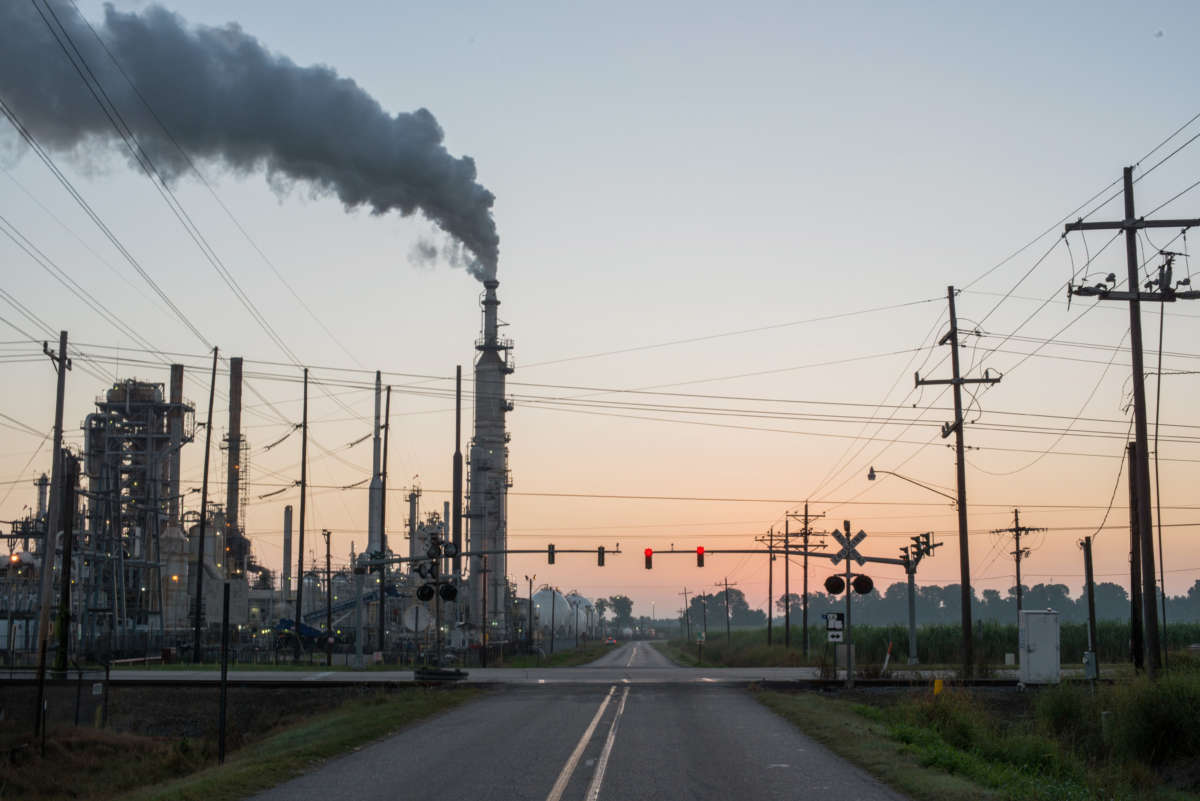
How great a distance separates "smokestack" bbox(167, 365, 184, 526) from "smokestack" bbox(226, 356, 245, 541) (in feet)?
25.1

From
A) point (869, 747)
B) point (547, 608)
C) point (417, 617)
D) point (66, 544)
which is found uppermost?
point (66, 544)

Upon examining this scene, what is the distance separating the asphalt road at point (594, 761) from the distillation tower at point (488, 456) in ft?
150

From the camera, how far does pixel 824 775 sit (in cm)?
1719

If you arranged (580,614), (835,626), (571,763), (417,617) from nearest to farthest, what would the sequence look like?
(571,763) → (835,626) → (417,617) → (580,614)

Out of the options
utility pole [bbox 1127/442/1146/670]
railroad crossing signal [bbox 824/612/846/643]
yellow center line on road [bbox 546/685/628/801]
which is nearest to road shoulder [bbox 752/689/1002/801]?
railroad crossing signal [bbox 824/612/846/643]

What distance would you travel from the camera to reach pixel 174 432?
8488cm

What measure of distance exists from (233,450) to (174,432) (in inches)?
496

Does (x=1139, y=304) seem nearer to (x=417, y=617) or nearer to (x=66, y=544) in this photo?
(x=417, y=617)

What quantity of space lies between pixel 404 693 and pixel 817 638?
6028cm

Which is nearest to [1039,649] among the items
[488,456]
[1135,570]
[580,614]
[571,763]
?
[1135,570]

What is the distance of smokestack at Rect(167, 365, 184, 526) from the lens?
276 ft

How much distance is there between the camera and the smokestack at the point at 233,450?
319 feet

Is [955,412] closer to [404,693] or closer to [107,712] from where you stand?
[404,693]

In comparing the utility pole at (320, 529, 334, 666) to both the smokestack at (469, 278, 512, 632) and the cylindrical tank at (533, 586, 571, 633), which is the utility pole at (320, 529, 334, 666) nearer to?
the smokestack at (469, 278, 512, 632)
